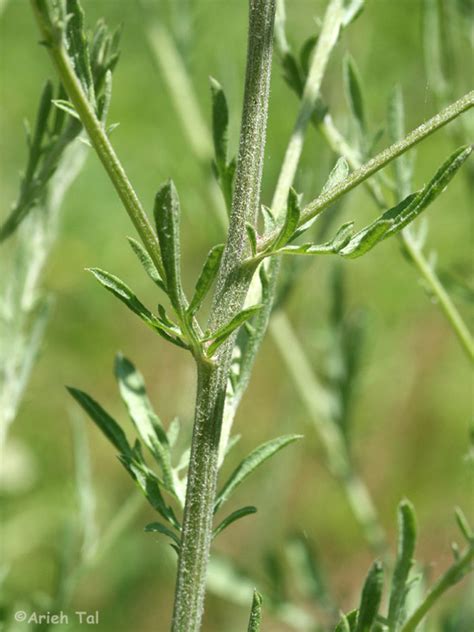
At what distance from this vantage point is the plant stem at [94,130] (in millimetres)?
599

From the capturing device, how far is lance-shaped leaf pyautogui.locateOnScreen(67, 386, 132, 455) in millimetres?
767

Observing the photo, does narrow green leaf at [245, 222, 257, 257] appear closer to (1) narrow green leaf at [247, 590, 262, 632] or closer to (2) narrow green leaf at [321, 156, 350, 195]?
(2) narrow green leaf at [321, 156, 350, 195]

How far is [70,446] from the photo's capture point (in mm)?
2660

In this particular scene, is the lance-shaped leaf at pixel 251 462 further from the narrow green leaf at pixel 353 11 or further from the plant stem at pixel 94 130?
the narrow green leaf at pixel 353 11

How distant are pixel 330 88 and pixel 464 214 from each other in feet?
3.32

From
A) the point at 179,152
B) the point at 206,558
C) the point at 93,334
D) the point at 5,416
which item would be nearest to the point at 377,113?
the point at 179,152

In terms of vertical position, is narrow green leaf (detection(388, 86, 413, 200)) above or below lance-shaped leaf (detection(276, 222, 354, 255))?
above

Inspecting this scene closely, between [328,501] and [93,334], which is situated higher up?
[93,334]

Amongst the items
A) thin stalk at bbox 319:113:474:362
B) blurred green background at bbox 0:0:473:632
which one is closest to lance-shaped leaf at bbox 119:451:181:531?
thin stalk at bbox 319:113:474:362

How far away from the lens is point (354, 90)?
2.97 ft

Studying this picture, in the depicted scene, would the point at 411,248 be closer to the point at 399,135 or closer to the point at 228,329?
the point at 399,135

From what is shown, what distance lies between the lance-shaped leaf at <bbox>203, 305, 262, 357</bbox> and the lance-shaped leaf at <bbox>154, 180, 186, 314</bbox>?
29 mm

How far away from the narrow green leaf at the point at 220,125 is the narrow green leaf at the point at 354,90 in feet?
0.55

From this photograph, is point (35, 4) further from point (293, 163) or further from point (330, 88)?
point (330, 88)
